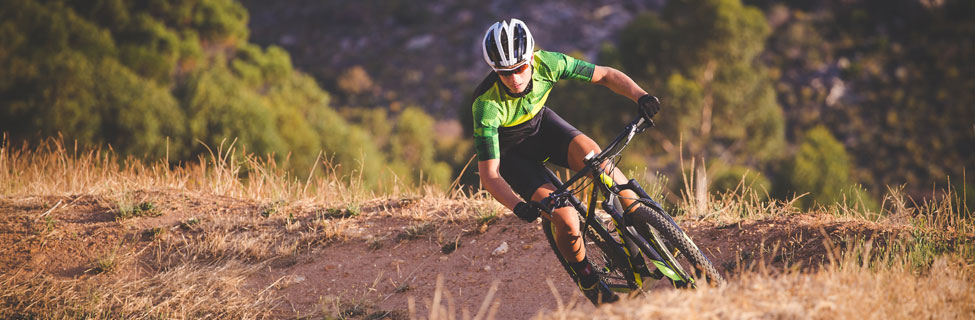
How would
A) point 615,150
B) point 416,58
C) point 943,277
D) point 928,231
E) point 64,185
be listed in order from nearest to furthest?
point 943,277, point 615,150, point 928,231, point 64,185, point 416,58

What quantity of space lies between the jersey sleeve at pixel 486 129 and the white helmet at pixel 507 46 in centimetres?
29

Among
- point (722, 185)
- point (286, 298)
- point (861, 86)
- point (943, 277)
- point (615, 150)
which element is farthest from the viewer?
point (861, 86)

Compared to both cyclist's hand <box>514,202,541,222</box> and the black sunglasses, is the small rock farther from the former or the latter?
cyclist's hand <box>514,202,541,222</box>

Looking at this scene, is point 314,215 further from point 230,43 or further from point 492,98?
point 230,43

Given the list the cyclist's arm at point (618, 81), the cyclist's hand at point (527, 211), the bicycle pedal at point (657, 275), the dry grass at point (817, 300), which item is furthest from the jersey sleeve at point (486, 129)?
the bicycle pedal at point (657, 275)

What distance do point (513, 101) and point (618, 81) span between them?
0.79 meters

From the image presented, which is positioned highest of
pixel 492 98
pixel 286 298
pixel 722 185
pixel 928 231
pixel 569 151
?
pixel 492 98

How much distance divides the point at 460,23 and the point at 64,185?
206ft

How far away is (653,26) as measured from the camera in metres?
35.2

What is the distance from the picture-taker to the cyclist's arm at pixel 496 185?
4.55 m

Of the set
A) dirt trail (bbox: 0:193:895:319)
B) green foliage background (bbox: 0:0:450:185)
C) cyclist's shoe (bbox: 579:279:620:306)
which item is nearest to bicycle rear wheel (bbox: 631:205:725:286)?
cyclist's shoe (bbox: 579:279:620:306)

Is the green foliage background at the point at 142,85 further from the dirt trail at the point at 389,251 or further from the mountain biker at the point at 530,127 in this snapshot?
the mountain biker at the point at 530,127

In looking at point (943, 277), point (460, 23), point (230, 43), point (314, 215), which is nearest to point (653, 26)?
point (230, 43)

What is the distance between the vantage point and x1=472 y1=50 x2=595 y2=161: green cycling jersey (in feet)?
15.6
